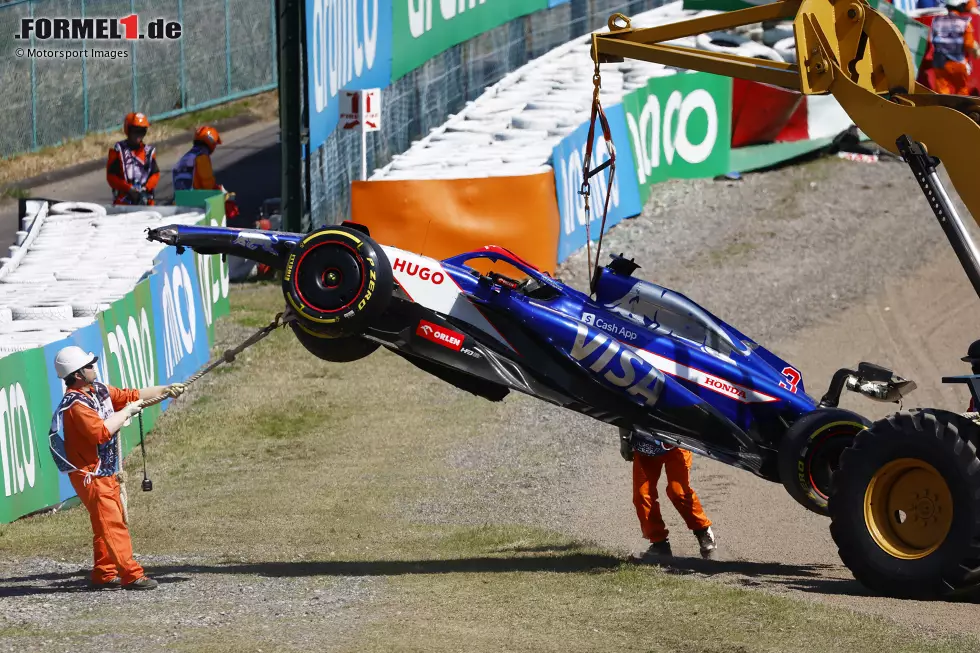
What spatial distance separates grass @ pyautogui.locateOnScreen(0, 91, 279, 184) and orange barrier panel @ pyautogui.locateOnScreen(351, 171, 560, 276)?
10509mm

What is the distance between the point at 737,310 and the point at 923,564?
10.2 metres

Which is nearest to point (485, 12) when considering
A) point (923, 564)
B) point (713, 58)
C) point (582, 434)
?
point (582, 434)

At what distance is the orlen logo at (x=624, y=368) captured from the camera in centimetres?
1032

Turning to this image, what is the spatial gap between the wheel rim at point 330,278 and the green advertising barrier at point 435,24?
13.5 meters

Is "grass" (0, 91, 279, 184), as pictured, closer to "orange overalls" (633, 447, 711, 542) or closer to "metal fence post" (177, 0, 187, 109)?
"metal fence post" (177, 0, 187, 109)

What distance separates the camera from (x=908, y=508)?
9125mm

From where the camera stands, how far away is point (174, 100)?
31.2 m

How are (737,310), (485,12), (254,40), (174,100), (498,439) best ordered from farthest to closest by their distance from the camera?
(254,40) → (174,100) → (485,12) → (737,310) → (498,439)

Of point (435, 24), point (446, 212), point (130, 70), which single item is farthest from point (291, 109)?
point (130, 70)

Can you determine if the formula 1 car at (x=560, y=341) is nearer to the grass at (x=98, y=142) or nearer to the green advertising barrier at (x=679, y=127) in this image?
the green advertising barrier at (x=679, y=127)

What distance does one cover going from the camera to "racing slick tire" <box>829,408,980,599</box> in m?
8.68

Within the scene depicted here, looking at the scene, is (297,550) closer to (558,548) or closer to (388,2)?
(558,548)

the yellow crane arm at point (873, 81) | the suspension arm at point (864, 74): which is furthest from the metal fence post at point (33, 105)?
the suspension arm at point (864, 74)

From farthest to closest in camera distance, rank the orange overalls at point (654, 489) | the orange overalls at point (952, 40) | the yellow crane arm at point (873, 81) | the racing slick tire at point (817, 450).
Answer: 1. the orange overalls at point (952, 40)
2. the orange overalls at point (654, 489)
3. the racing slick tire at point (817, 450)
4. the yellow crane arm at point (873, 81)
